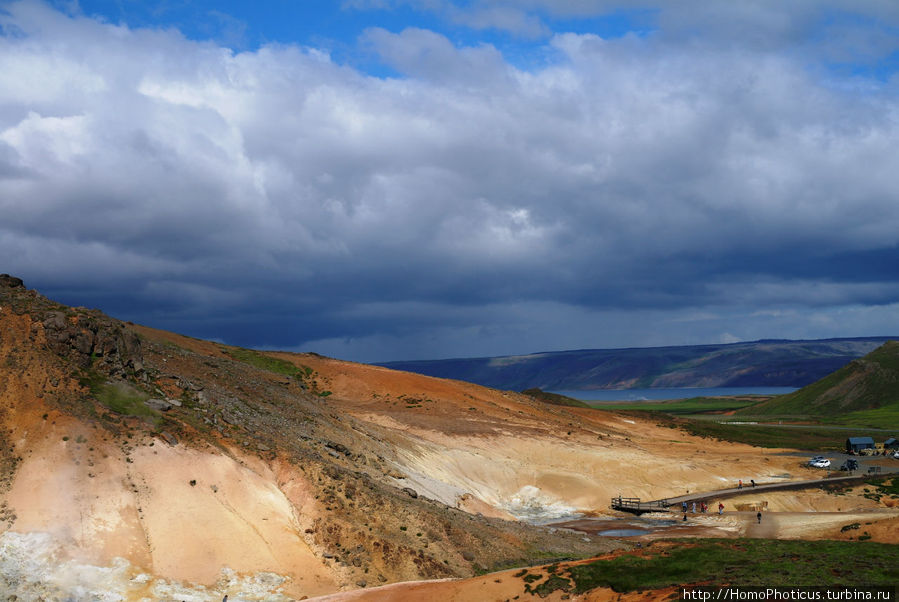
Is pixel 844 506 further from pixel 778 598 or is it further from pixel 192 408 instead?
pixel 192 408

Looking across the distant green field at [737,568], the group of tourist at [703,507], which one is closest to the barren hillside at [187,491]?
the distant green field at [737,568]

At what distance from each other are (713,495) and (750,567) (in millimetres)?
50770

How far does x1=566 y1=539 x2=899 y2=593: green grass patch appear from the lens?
26.2m

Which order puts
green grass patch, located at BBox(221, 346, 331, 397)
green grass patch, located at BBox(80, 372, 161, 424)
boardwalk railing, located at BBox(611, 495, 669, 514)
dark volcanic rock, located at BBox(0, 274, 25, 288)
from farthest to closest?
green grass patch, located at BBox(221, 346, 331, 397), boardwalk railing, located at BBox(611, 495, 669, 514), dark volcanic rock, located at BBox(0, 274, 25, 288), green grass patch, located at BBox(80, 372, 161, 424)

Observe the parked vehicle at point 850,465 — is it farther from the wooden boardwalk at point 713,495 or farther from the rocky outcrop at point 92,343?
the rocky outcrop at point 92,343

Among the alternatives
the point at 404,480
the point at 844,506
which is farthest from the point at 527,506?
the point at 844,506

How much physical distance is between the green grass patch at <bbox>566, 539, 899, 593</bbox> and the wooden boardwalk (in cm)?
3789

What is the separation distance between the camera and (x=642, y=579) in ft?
95.2

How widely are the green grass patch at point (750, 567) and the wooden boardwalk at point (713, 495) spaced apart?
37.9 metres

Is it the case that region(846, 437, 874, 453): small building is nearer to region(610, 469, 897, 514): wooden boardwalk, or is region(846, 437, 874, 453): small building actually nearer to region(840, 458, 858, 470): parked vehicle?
region(840, 458, 858, 470): parked vehicle

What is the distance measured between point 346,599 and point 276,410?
3064cm

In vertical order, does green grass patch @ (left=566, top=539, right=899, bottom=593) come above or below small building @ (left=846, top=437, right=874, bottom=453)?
above

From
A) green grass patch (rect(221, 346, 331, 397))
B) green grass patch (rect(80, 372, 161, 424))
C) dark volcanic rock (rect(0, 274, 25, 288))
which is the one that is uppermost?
dark volcanic rock (rect(0, 274, 25, 288))

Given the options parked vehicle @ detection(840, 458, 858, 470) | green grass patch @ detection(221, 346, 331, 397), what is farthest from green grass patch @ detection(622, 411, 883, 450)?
green grass patch @ detection(221, 346, 331, 397)
